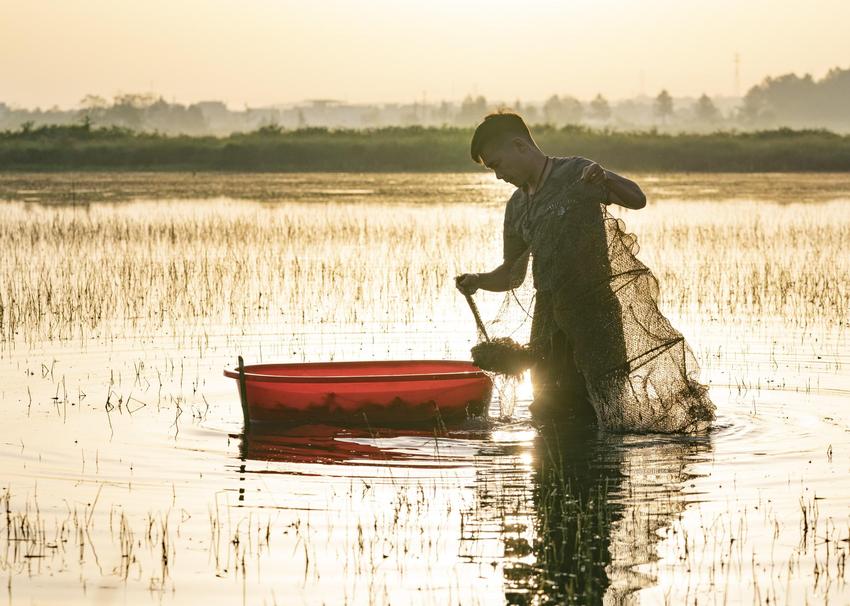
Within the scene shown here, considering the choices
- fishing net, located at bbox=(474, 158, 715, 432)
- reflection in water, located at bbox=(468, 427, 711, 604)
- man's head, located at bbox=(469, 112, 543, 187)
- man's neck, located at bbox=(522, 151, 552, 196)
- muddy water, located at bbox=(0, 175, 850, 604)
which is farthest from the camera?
fishing net, located at bbox=(474, 158, 715, 432)

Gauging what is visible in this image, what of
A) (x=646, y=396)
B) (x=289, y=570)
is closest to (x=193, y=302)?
(x=646, y=396)

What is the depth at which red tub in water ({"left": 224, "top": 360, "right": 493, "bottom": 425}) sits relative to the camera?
850 cm

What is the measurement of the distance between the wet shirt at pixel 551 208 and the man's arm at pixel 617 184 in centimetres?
12

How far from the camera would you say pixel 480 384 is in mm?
8727

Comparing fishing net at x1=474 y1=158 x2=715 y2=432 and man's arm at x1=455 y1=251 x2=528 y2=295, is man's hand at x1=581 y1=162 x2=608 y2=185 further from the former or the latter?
man's arm at x1=455 y1=251 x2=528 y2=295

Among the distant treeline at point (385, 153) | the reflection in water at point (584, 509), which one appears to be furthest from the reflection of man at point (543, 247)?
the distant treeline at point (385, 153)

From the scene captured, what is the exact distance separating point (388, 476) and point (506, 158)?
189cm

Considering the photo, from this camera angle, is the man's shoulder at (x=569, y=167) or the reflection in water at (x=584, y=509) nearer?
the reflection in water at (x=584, y=509)

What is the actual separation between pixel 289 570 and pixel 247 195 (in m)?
29.5

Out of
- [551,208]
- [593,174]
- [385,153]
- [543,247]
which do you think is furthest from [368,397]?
[385,153]

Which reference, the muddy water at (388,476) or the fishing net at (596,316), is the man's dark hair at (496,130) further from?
the muddy water at (388,476)

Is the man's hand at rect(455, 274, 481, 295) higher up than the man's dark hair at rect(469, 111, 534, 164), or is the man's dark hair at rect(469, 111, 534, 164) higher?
the man's dark hair at rect(469, 111, 534, 164)

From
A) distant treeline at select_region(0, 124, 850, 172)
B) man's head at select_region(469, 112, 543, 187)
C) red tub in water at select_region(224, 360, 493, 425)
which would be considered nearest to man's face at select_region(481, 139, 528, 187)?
man's head at select_region(469, 112, 543, 187)

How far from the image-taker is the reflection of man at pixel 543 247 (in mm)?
7480
